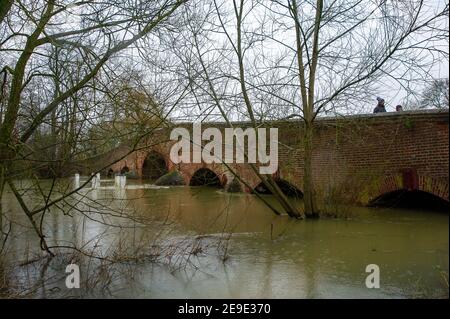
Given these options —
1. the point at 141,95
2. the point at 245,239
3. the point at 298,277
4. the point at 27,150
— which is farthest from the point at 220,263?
the point at 27,150

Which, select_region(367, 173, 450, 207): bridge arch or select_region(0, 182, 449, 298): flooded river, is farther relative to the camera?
select_region(367, 173, 450, 207): bridge arch

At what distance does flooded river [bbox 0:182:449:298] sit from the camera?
5.37 meters

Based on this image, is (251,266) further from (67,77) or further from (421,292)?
(67,77)

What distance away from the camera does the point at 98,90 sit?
6051mm

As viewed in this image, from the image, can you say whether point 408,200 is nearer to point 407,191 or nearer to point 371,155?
point 407,191

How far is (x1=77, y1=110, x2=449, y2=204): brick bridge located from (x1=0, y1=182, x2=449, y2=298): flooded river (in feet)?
3.77

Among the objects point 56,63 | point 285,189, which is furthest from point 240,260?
point 285,189

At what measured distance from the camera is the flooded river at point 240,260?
17.6 ft

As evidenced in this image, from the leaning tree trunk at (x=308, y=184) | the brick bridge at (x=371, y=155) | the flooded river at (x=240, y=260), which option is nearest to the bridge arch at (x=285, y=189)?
the brick bridge at (x=371, y=155)

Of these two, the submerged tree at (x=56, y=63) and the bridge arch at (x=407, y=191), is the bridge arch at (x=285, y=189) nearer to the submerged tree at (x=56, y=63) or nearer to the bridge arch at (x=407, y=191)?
the bridge arch at (x=407, y=191)

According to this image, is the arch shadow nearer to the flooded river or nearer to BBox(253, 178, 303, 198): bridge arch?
the flooded river

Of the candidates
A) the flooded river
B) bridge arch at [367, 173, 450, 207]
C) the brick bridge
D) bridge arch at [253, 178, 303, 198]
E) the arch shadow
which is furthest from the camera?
bridge arch at [253, 178, 303, 198]

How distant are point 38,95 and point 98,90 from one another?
103 cm

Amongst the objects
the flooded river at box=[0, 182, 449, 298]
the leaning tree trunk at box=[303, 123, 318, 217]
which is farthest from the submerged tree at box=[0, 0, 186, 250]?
the leaning tree trunk at box=[303, 123, 318, 217]
